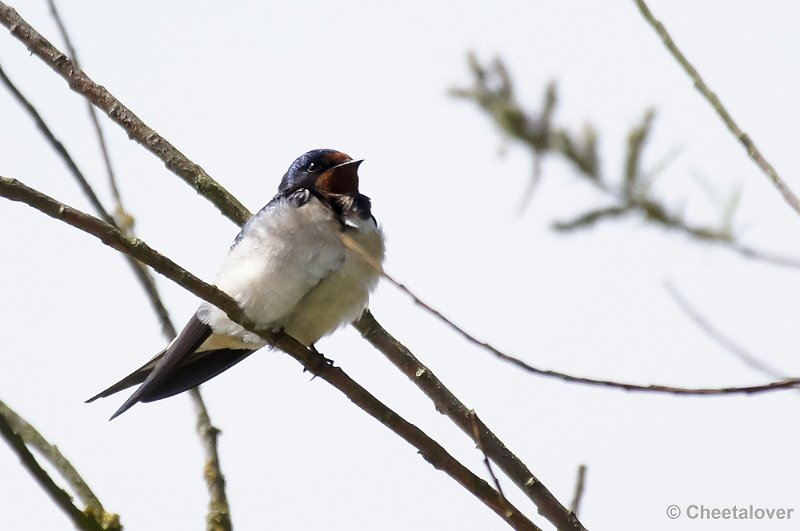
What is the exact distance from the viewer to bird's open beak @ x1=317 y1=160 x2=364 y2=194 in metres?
4.39

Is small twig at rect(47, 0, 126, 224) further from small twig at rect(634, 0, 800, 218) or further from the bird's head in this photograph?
small twig at rect(634, 0, 800, 218)

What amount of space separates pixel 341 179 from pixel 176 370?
1.04 metres

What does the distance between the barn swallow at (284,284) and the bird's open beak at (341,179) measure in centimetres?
17

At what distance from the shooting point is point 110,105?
3.70m

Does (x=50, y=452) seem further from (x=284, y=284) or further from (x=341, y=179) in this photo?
(x=341, y=179)

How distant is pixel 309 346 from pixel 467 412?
110 centimetres

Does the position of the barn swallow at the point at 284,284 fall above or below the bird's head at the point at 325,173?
below

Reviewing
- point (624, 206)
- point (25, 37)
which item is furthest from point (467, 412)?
point (25, 37)

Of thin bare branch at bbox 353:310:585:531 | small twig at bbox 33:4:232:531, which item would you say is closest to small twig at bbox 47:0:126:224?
small twig at bbox 33:4:232:531

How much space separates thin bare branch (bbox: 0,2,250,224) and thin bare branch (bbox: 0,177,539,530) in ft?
3.34

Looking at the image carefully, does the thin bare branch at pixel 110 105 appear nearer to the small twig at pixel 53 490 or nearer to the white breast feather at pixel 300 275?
the white breast feather at pixel 300 275

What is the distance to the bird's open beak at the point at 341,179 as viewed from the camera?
4391mm

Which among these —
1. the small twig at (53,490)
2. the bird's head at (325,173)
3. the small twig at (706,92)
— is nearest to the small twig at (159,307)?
the bird's head at (325,173)

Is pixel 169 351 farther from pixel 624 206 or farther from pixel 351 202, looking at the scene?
pixel 624 206
